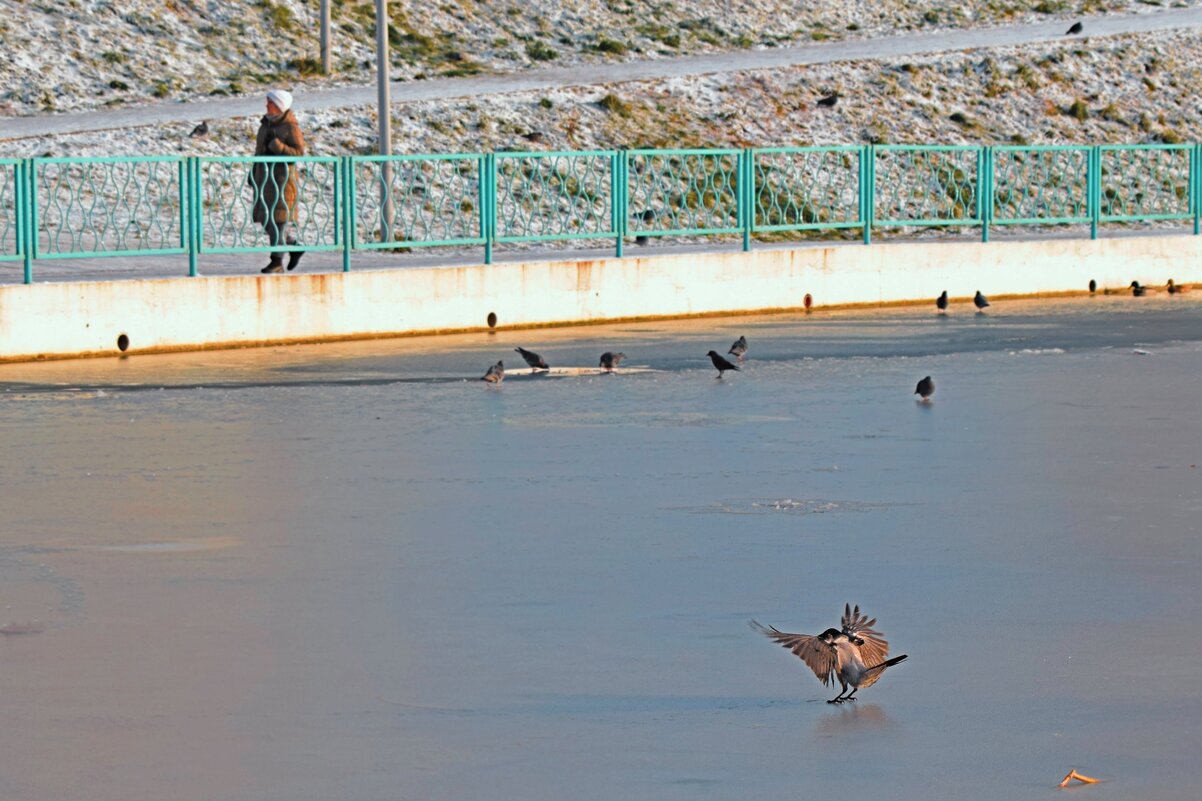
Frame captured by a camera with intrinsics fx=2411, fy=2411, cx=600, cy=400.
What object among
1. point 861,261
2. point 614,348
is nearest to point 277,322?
point 614,348

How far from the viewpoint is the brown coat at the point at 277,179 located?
18688 millimetres

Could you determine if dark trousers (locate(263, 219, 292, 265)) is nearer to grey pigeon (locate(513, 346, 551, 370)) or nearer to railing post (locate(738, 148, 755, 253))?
grey pigeon (locate(513, 346, 551, 370))

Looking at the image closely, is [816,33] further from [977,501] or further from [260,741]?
[260,741]

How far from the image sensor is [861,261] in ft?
72.2

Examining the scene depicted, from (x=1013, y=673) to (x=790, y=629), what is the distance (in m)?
0.77

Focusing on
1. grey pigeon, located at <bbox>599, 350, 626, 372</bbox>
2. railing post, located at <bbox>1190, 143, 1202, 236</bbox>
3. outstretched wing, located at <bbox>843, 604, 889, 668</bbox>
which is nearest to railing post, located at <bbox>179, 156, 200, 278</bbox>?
grey pigeon, located at <bbox>599, 350, 626, 372</bbox>

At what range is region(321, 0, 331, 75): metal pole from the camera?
39531 millimetres

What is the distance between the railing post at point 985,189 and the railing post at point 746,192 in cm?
310

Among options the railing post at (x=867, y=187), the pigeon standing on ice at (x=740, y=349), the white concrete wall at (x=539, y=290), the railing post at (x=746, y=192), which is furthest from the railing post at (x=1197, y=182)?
the pigeon standing on ice at (x=740, y=349)

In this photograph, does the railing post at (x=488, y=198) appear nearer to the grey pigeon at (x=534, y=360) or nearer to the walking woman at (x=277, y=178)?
the walking woman at (x=277, y=178)

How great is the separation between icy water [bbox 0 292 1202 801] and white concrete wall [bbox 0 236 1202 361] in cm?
205

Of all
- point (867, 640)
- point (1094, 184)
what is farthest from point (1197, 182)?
point (867, 640)

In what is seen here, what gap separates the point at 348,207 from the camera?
18812 mm

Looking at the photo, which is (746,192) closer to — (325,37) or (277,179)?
(277,179)
